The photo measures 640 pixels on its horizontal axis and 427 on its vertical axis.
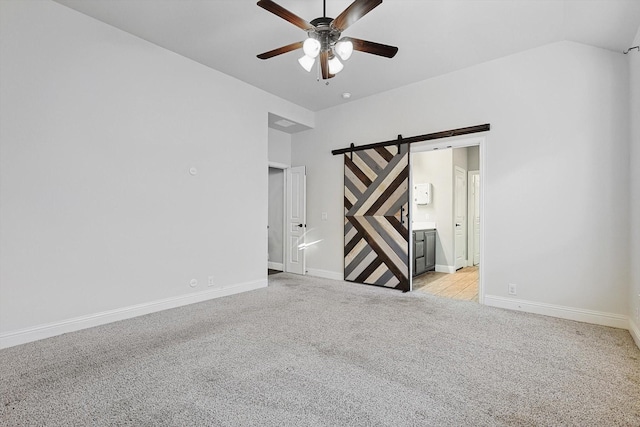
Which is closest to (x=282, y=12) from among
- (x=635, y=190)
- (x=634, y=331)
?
(x=635, y=190)

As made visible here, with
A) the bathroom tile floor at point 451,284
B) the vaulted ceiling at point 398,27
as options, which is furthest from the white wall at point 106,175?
the bathroom tile floor at point 451,284

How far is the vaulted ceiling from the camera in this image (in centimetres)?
288

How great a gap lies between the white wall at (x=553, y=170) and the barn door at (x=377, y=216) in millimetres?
915

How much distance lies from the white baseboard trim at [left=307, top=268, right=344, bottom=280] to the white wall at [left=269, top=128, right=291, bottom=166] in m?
A: 2.16

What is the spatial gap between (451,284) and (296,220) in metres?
2.99

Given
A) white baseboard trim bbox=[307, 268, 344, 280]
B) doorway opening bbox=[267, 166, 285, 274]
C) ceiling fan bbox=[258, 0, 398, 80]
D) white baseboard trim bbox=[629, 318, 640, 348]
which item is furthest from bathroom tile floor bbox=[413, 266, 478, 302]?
ceiling fan bbox=[258, 0, 398, 80]

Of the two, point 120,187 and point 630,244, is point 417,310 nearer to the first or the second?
point 630,244

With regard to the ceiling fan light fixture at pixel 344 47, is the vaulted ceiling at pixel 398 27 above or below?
above

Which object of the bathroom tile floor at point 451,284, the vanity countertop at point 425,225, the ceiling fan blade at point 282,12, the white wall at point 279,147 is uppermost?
the ceiling fan blade at point 282,12

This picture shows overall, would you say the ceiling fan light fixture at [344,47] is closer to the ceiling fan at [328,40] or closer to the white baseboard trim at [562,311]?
the ceiling fan at [328,40]

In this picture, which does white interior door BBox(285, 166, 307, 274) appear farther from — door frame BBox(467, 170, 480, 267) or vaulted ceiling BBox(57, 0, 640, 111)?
door frame BBox(467, 170, 480, 267)

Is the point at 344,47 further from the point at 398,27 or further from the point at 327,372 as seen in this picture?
the point at 327,372

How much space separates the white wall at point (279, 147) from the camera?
5.98m

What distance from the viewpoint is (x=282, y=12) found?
2266mm
